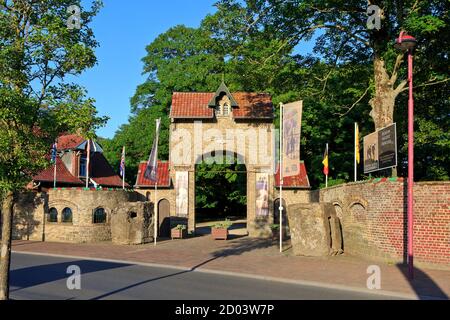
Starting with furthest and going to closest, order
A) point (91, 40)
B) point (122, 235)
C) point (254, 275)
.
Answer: point (122, 235) → point (254, 275) → point (91, 40)

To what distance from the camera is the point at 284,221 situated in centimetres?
3316

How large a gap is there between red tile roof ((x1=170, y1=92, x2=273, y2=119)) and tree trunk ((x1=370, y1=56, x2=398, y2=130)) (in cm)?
1168

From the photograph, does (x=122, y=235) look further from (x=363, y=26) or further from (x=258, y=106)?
(x=363, y=26)

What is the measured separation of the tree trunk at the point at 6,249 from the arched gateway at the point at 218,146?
74.8 feet

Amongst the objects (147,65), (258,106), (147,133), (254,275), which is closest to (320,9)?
(258,106)

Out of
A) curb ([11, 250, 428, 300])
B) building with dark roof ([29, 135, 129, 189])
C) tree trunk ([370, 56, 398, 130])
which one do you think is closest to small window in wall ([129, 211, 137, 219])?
curb ([11, 250, 428, 300])

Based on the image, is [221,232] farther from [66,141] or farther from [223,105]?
[66,141]

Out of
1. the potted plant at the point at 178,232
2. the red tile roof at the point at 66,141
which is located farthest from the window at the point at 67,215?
the potted plant at the point at 178,232

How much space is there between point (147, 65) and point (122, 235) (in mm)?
25620

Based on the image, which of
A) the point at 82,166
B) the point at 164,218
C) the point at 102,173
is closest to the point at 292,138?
the point at 164,218

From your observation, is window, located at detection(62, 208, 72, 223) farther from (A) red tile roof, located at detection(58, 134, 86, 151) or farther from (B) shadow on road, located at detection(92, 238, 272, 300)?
(B) shadow on road, located at detection(92, 238, 272, 300)

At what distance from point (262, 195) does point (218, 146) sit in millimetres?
4878

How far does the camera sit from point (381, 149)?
19719 millimetres

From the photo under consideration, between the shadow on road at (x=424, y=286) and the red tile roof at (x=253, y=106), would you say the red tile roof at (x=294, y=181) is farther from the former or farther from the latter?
the shadow on road at (x=424, y=286)
